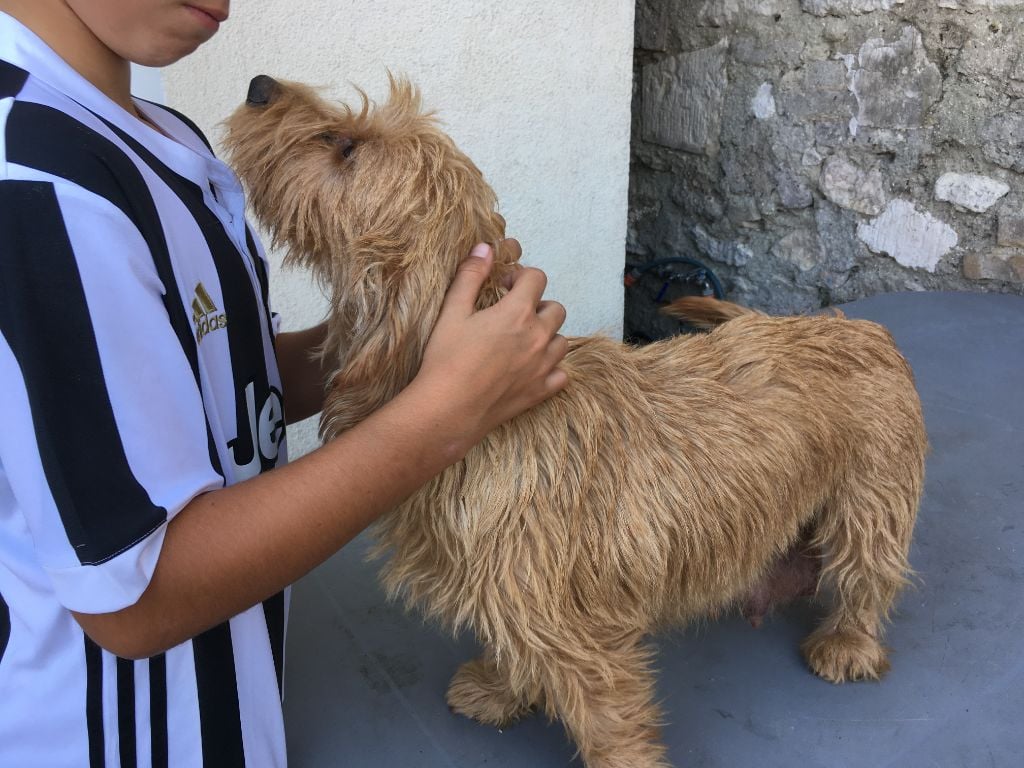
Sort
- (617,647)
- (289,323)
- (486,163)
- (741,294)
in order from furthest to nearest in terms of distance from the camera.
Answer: (741,294), (486,163), (289,323), (617,647)

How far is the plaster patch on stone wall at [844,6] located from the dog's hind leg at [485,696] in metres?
2.94

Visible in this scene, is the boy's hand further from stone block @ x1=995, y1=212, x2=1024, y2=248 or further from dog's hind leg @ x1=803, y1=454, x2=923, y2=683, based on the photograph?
stone block @ x1=995, y1=212, x2=1024, y2=248

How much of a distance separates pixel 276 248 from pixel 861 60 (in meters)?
2.91

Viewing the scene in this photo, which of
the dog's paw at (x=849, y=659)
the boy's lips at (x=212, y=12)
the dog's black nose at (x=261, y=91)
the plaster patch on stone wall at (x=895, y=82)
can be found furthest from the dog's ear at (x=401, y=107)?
the plaster patch on stone wall at (x=895, y=82)

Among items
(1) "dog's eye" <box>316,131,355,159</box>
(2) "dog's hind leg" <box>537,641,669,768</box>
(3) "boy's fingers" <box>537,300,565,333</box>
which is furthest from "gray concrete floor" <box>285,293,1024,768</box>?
(1) "dog's eye" <box>316,131,355,159</box>

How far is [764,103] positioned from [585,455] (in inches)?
113

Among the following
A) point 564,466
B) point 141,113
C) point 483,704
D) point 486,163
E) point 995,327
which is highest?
point 141,113

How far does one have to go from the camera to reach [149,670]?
1.00m

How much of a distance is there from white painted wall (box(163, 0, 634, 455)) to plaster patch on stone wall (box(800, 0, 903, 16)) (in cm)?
90

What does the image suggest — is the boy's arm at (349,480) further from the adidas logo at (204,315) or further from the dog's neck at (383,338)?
the adidas logo at (204,315)

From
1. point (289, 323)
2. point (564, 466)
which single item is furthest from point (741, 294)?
point (564, 466)

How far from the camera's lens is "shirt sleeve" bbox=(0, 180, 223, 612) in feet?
2.26

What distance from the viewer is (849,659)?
5.16 feet

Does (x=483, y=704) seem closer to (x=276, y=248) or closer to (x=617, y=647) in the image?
(x=617, y=647)
